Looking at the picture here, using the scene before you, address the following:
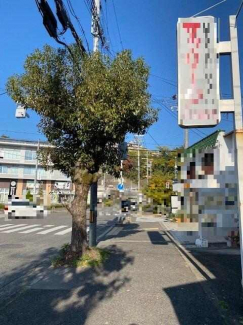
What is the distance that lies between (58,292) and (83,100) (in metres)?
4.22

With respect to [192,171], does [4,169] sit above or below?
above

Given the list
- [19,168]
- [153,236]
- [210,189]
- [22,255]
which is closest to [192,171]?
[210,189]

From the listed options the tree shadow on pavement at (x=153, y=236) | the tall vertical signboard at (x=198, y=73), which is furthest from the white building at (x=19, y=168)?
the tall vertical signboard at (x=198, y=73)

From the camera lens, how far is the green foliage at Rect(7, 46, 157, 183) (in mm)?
7316

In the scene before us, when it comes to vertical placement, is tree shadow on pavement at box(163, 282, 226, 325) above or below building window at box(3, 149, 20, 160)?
below

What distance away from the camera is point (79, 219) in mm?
8219

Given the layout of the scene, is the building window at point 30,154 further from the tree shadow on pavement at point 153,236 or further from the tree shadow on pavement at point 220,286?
the tree shadow on pavement at point 220,286

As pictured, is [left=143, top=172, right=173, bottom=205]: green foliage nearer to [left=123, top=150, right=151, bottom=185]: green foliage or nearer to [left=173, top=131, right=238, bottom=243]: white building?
[left=173, top=131, right=238, bottom=243]: white building

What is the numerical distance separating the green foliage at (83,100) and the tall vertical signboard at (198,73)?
306 centimetres

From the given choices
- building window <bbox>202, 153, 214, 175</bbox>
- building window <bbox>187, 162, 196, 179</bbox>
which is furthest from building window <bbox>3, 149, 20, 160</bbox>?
building window <bbox>202, 153, 214, 175</bbox>

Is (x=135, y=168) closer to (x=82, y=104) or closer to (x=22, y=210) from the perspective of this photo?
(x=22, y=210)

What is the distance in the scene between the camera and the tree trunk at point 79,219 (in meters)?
8.16

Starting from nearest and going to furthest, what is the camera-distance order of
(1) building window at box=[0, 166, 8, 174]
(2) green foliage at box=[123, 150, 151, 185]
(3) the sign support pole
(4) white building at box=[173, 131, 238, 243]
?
(3) the sign support pole, (4) white building at box=[173, 131, 238, 243], (1) building window at box=[0, 166, 8, 174], (2) green foliage at box=[123, 150, 151, 185]

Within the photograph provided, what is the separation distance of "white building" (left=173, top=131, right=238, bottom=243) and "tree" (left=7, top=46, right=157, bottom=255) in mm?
1955
